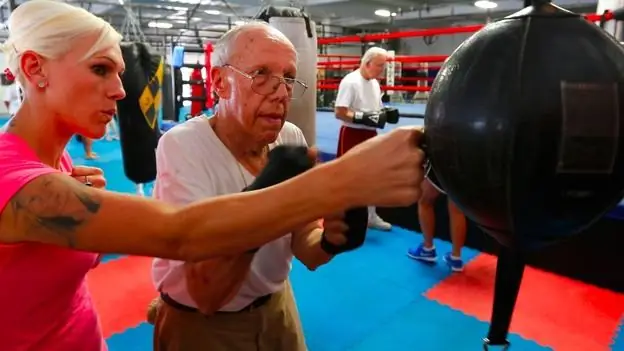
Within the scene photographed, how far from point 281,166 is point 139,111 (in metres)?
2.32

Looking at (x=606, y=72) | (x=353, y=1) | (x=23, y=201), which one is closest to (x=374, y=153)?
(x=606, y=72)

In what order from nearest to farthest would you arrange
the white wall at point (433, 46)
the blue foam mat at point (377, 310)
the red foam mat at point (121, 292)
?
1. the blue foam mat at point (377, 310)
2. the red foam mat at point (121, 292)
3. the white wall at point (433, 46)

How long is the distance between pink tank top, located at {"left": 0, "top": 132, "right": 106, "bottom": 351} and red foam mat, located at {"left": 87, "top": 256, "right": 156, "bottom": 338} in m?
1.45

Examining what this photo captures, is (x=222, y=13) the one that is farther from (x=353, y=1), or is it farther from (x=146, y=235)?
(x=146, y=235)

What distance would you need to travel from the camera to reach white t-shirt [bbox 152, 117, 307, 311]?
1029mm

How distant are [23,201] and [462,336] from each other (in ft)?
6.60

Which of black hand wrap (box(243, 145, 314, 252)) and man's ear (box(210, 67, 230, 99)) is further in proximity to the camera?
man's ear (box(210, 67, 230, 99))

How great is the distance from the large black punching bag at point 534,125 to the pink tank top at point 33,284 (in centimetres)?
60

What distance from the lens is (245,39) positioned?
1.11m

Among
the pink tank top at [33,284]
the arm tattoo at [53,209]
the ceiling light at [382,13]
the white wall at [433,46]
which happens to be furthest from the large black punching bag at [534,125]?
the white wall at [433,46]

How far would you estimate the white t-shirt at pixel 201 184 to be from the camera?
3.38 ft

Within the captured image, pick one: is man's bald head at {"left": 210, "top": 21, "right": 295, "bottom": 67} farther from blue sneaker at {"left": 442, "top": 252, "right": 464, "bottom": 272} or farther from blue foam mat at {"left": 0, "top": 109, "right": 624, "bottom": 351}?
blue sneaker at {"left": 442, "top": 252, "right": 464, "bottom": 272}

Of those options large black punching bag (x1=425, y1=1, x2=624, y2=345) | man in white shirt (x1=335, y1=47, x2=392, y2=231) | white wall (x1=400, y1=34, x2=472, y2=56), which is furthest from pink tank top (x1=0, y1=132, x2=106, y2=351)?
white wall (x1=400, y1=34, x2=472, y2=56)

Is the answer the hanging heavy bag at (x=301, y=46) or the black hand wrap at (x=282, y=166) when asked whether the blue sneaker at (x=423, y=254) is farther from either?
the black hand wrap at (x=282, y=166)
